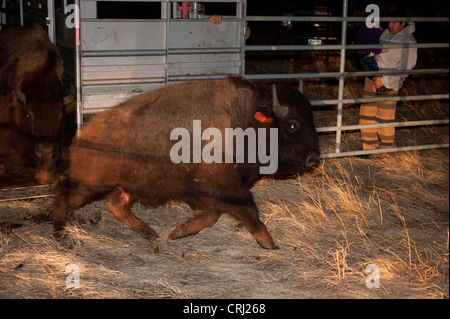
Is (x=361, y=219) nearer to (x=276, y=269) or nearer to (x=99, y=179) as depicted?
(x=276, y=269)

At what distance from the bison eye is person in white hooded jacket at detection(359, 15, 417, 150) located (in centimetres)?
364

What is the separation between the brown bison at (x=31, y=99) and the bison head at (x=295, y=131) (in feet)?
11.0

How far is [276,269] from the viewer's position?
5.79 m

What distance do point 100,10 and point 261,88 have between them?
1355 cm

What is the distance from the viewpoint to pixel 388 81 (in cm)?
959

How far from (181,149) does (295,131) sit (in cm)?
122

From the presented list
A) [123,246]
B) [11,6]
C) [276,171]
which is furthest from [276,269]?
[11,6]

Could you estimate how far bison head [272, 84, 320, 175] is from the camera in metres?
6.44

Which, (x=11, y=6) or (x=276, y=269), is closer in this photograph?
(x=276, y=269)

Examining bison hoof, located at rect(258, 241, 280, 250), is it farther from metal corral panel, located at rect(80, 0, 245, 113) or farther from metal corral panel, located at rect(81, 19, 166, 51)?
metal corral panel, located at rect(81, 19, 166, 51)
